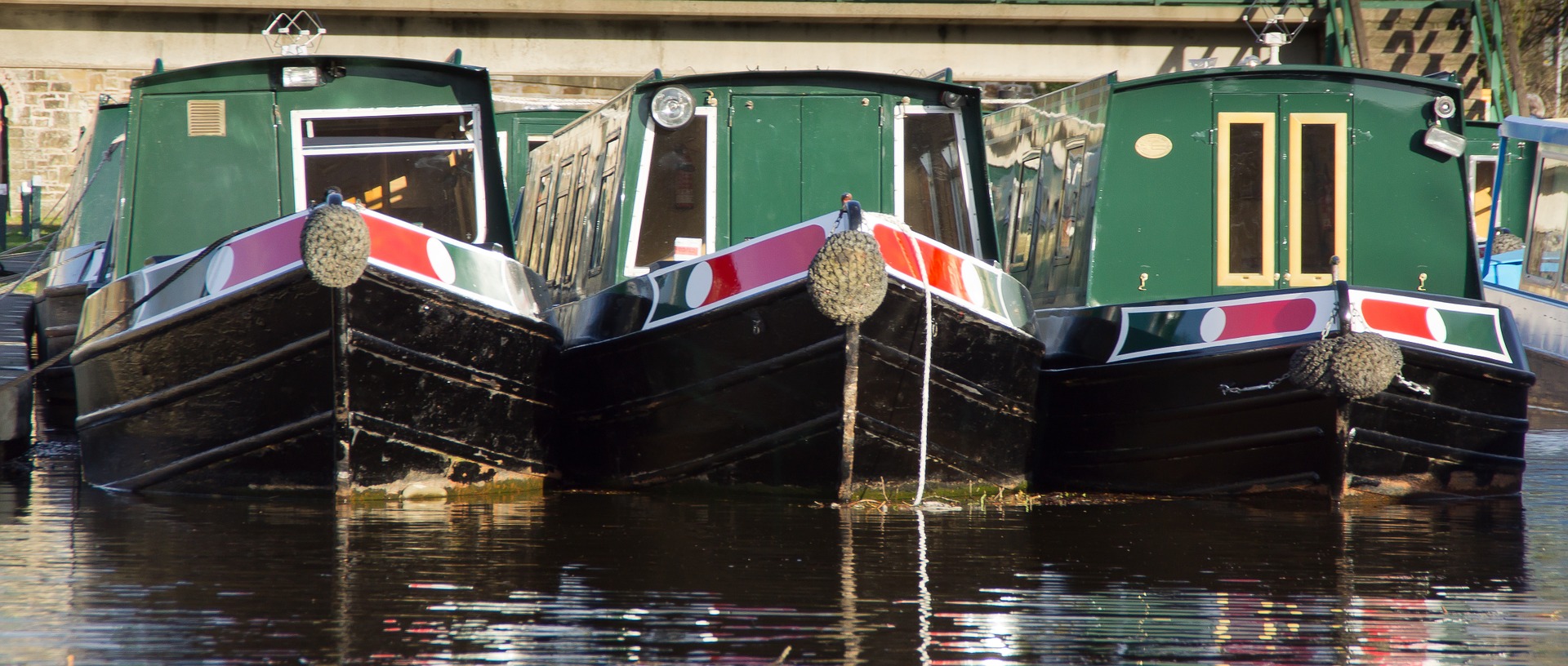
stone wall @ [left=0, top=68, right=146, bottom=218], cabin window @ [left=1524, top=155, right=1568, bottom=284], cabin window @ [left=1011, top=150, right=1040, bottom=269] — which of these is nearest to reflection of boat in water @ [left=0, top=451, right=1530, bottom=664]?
cabin window @ [left=1011, top=150, right=1040, bottom=269]

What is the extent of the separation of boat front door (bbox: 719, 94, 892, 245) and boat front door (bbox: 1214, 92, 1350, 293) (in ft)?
5.77

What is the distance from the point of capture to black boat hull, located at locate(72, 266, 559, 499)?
6.15 metres

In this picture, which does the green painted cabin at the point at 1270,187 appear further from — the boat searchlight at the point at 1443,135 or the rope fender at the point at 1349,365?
the rope fender at the point at 1349,365

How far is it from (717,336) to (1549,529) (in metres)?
3.45

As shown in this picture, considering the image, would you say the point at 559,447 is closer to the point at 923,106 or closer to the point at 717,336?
the point at 717,336

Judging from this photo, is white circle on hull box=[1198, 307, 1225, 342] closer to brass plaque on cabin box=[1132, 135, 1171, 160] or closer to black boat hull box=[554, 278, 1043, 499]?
black boat hull box=[554, 278, 1043, 499]

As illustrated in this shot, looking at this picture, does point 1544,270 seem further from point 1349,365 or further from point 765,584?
point 765,584

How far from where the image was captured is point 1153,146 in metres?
7.91

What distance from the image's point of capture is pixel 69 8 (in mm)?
18734

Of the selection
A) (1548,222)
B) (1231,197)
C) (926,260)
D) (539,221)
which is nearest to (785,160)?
(926,260)

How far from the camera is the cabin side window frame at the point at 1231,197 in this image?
783cm

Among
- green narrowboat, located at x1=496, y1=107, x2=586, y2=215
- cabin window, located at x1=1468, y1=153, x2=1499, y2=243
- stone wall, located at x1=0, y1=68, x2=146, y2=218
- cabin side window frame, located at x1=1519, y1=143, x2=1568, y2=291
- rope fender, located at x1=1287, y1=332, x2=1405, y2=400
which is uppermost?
stone wall, located at x1=0, y1=68, x2=146, y2=218

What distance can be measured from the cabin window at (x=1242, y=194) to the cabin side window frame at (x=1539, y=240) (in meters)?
2.93

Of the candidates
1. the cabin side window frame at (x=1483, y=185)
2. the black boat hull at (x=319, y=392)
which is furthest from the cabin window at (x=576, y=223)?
the cabin side window frame at (x=1483, y=185)
